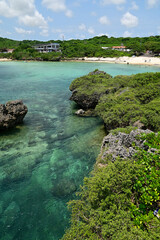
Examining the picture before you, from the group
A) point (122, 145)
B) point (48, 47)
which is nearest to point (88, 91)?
point (122, 145)

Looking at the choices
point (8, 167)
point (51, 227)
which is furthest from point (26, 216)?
point (8, 167)

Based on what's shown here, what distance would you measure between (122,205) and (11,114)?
17313 millimetres

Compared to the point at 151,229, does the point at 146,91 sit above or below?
above

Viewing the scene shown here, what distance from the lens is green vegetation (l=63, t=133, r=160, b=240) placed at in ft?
19.0

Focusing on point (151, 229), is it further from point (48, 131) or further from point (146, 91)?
point (146, 91)

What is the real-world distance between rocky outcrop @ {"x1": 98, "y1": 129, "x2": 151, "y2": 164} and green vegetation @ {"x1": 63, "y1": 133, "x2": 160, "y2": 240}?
122 cm

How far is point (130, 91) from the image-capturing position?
68.7 feet

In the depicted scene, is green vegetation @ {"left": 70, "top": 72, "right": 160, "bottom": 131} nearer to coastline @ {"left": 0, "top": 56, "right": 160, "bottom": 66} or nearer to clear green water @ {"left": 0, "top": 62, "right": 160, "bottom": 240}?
clear green water @ {"left": 0, "top": 62, "right": 160, "bottom": 240}

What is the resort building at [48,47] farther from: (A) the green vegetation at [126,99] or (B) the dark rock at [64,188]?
(B) the dark rock at [64,188]

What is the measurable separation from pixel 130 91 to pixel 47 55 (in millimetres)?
93924

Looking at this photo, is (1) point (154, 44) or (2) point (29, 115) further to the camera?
(1) point (154, 44)

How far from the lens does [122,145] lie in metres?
10.7

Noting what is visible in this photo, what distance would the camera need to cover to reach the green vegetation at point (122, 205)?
227 inches

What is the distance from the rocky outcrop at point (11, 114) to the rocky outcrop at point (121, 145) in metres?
12.9
